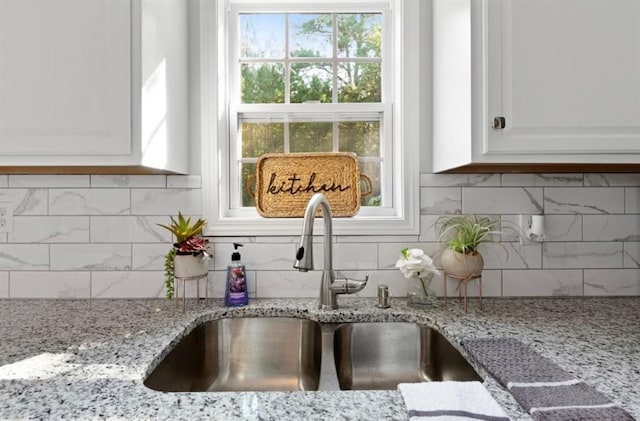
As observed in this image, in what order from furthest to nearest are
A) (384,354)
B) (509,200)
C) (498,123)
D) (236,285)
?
(509,200) < (236,285) < (384,354) < (498,123)

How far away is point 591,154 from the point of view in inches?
43.6

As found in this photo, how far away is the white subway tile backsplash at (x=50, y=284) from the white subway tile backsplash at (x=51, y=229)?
0.13 m

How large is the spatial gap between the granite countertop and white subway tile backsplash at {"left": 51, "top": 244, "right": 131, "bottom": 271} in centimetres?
13

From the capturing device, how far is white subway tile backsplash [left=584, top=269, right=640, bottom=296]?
1.44m

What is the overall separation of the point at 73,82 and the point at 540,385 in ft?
4.49

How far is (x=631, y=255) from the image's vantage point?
1442 mm

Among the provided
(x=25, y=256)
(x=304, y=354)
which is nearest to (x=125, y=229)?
(x=25, y=256)

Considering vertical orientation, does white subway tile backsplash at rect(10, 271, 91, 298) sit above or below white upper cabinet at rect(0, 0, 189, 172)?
below

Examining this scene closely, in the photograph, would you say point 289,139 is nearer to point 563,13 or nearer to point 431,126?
point 431,126

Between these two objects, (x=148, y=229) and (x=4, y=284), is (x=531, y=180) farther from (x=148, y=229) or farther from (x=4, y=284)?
(x=4, y=284)

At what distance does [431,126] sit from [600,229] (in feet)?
2.46

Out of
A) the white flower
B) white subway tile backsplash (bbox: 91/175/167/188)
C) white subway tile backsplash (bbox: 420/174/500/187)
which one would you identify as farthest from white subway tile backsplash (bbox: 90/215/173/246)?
white subway tile backsplash (bbox: 420/174/500/187)

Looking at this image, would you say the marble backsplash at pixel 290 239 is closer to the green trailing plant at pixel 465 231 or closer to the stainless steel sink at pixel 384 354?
the green trailing plant at pixel 465 231

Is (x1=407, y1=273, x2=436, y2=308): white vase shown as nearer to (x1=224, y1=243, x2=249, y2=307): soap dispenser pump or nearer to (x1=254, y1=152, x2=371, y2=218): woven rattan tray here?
(x1=254, y1=152, x2=371, y2=218): woven rattan tray
